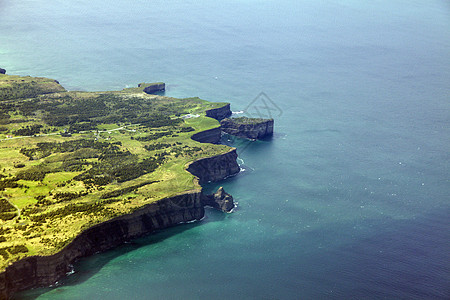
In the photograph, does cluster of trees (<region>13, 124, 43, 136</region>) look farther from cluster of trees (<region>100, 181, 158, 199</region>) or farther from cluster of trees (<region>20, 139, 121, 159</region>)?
cluster of trees (<region>100, 181, 158, 199</region>)

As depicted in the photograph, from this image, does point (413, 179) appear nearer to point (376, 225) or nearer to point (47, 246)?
point (376, 225)

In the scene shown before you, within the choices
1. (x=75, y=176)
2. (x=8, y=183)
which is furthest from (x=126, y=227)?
(x=8, y=183)

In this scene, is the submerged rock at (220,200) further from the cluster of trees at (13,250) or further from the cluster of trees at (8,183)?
the cluster of trees at (13,250)

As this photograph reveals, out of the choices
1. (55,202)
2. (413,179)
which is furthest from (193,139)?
(413,179)

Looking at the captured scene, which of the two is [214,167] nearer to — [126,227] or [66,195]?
[126,227]

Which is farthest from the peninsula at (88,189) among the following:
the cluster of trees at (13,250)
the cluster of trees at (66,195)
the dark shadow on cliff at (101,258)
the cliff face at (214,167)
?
the dark shadow on cliff at (101,258)

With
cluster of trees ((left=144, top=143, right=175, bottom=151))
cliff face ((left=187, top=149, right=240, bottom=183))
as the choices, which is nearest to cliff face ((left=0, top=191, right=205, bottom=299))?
cliff face ((left=187, top=149, right=240, bottom=183))

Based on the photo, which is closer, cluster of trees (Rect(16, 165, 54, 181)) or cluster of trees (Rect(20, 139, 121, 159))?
cluster of trees (Rect(16, 165, 54, 181))
